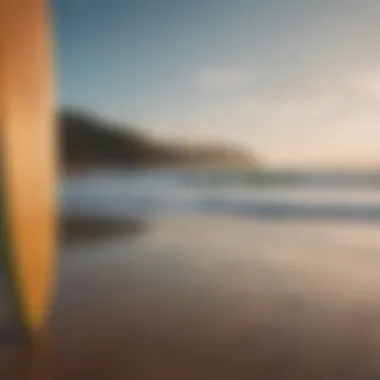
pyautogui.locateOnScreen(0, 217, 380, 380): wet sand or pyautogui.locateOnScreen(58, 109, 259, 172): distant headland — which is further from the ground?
pyautogui.locateOnScreen(58, 109, 259, 172): distant headland

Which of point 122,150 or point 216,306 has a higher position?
point 122,150

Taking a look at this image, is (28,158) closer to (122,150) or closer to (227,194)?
(122,150)

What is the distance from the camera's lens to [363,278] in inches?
33.4

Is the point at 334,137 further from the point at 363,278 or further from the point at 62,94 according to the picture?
the point at 62,94

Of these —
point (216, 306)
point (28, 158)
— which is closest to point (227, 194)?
point (216, 306)

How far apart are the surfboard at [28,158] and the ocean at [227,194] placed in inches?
1.8

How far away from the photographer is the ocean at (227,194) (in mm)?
867

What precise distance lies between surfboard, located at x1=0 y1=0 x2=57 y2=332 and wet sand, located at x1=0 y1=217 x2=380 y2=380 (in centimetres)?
4

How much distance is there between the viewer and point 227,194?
0.90 metres

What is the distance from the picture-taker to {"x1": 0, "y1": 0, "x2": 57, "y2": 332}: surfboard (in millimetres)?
908

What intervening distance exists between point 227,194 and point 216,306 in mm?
168

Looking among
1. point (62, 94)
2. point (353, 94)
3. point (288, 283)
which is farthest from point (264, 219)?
point (62, 94)

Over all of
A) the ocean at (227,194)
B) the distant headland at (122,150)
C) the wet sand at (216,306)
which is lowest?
the wet sand at (216,306)

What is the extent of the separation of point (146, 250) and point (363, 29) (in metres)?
0.45
